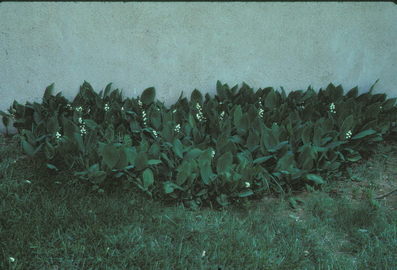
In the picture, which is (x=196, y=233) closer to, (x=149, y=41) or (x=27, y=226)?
(x=27, y=226)

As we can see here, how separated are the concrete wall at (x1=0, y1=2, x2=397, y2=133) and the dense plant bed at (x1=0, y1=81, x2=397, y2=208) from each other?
0.52 feet

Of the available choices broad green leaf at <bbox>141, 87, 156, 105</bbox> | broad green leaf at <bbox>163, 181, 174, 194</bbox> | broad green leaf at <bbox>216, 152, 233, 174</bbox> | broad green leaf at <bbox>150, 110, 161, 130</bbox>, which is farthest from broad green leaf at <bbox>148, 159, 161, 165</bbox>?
broad green leaf at <bbox>141, 87, 156, 105</bbox>

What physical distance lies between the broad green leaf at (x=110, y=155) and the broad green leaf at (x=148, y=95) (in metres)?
1.12

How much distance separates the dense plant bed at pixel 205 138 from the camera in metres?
3.12

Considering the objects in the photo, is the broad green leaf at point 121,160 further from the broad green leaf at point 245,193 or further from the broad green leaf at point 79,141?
the broad green leaf at point 245,193

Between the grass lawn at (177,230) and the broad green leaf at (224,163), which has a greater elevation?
the broad green leaf at (224,163)

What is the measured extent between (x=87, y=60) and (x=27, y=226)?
178 cm

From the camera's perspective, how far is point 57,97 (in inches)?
153

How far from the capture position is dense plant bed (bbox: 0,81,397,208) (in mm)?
3123

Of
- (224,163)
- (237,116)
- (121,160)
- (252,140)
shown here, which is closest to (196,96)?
(237,116)

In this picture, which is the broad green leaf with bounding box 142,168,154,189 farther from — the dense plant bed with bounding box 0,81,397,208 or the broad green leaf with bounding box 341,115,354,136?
the broad green leaf with bounding box 341,115,354,136

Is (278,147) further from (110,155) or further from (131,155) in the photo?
(110,155)

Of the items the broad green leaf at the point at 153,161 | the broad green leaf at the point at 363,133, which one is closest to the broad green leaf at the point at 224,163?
the broad green leaf at the point at 153,161

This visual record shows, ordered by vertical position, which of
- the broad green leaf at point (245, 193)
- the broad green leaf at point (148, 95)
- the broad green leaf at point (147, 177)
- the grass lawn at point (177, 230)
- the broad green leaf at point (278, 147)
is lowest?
the grass lawn at point (177, 230)
